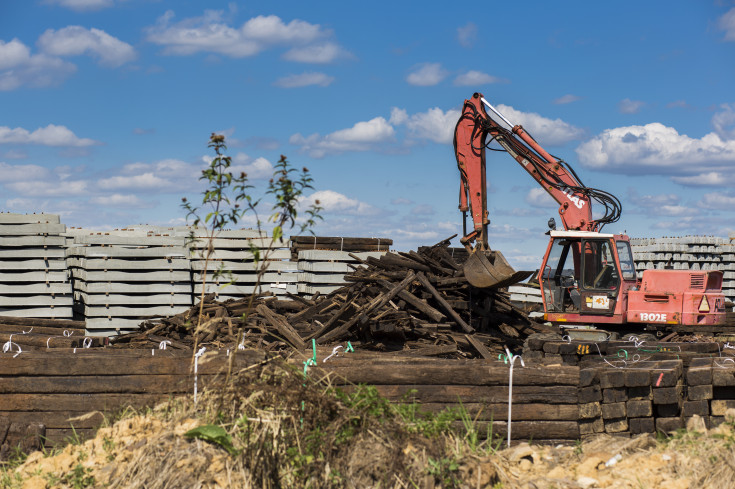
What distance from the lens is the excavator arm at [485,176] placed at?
14.9 meters

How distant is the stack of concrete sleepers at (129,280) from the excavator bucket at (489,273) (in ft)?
21.6

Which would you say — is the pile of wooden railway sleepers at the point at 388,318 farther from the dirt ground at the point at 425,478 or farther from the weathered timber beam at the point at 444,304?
the dirt ground at the point at 425,478

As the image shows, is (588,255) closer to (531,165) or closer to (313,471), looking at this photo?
(531,165)

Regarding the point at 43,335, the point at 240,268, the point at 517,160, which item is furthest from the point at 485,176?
the point at 43,335

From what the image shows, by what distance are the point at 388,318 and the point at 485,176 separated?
4889 mm

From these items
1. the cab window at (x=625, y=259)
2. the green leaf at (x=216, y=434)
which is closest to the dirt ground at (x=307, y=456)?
the green leaf at (x=216, y=434)

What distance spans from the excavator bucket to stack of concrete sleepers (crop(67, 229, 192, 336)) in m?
6.59

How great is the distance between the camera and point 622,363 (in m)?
8.57

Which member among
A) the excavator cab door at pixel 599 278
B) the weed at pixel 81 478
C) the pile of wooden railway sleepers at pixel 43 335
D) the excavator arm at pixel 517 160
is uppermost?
the excavator arm at pixel 517 160

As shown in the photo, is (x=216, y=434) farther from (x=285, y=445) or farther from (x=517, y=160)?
(x=517, y=160)

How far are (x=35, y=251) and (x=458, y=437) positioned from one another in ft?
40.3

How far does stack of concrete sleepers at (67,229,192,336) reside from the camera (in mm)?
15969

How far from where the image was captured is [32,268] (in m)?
15.5

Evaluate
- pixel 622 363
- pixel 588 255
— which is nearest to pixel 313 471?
pixel 622 363
